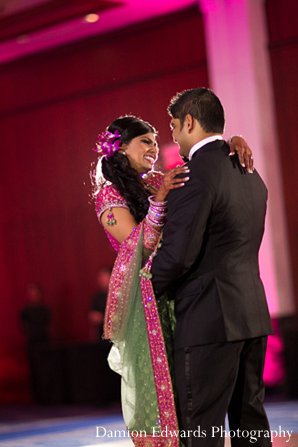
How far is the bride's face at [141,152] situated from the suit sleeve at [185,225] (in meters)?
0.85

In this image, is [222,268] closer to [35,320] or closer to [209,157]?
[209,157]

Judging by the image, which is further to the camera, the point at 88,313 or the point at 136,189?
the point at 88,313

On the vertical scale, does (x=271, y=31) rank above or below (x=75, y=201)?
above

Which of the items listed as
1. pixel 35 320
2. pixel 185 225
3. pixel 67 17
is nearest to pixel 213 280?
pixel 185 225

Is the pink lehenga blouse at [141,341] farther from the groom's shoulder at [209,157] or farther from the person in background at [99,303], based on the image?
the person in background at [99,303]

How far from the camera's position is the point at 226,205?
278cm

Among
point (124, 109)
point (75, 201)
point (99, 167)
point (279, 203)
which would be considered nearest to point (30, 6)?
point (124, 109)

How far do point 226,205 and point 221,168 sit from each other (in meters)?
0.13

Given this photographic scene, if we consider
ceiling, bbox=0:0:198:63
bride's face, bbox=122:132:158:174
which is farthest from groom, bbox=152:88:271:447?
ceiling, bbox=0:0:198:63

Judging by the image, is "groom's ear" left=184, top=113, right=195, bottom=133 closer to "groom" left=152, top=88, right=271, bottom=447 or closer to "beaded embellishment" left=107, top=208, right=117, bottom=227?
"groom" left=152, top=88, right=271, bottom=447

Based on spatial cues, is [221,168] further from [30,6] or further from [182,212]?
[30,6]

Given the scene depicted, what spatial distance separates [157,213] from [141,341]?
503 millimetres

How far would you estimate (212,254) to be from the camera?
2803 millimetres

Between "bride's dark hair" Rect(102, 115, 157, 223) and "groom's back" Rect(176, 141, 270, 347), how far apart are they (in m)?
0.69
